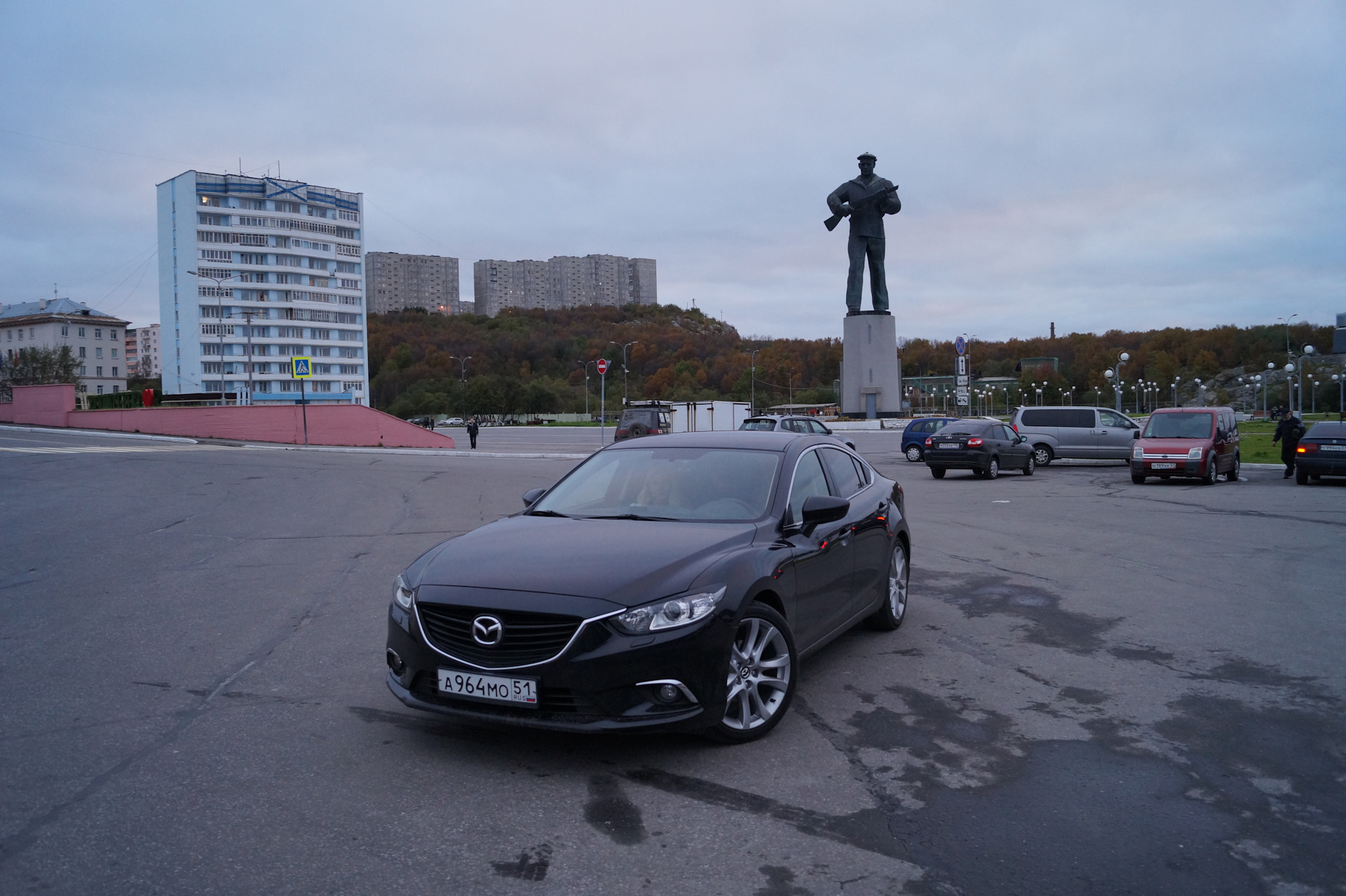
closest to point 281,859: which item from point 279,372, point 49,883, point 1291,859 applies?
point 49,883

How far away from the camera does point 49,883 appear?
3367 millimetres

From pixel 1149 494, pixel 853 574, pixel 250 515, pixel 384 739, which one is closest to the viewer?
pixel 384 739

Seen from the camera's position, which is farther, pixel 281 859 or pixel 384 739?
pixel 384 739

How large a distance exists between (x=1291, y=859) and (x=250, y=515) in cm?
1476

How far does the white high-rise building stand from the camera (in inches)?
4402

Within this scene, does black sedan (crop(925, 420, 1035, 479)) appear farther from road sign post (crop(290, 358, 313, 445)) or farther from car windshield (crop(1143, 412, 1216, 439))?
road sign post (crop(290, 358, 313, 445))

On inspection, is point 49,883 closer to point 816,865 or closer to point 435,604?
point 435,604

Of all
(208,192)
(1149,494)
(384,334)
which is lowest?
(1149,494)

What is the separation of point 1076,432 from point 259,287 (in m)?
106

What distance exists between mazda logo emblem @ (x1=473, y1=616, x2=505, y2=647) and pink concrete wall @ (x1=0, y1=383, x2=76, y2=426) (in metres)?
62.3

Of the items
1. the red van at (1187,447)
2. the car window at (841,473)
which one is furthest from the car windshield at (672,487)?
the red van at (1187,447)

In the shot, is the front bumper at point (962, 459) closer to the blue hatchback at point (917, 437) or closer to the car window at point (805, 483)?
the blue hatchback at point (917, 437)

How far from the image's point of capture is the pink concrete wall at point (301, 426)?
1844 inches

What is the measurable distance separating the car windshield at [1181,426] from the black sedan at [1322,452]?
1830 mm
